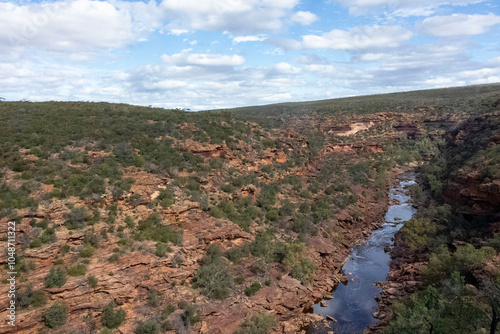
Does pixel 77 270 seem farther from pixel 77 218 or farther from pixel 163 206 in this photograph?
pixel 163 206

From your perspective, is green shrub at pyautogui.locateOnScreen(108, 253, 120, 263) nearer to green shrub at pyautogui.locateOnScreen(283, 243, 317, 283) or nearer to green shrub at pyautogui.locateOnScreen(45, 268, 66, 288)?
green shrub at pyautogui.locateOnScreen(45, 268, 66, 288)

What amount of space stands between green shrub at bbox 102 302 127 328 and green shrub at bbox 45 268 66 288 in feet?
7.95

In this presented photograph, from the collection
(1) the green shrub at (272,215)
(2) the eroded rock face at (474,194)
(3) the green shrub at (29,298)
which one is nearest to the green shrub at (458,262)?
(2) the eroded rock face at (474,194)

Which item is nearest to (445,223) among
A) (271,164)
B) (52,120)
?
(271,164)

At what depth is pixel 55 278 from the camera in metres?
14.3

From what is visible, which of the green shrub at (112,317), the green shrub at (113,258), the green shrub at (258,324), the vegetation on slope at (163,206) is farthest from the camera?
the green shrub at (258,324)

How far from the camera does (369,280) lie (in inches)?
944

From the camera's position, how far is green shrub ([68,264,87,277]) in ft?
49.1

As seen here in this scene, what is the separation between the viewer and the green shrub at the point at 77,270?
49.1 ft

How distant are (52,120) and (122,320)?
20.3m

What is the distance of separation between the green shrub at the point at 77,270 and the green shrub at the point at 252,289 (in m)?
9.38

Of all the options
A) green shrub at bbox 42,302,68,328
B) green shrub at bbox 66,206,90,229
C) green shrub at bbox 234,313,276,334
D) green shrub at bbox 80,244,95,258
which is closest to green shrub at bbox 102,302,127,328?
green shrub at bbox 42,302,68,328

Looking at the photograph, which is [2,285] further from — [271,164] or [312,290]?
[271,164]

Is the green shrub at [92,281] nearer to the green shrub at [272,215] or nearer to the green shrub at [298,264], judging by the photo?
the green shrub at [298,264]
